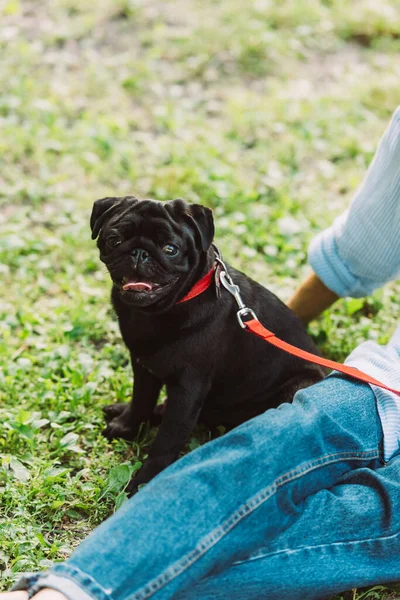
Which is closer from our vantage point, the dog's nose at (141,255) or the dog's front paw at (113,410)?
the dog's nose at (141,255)

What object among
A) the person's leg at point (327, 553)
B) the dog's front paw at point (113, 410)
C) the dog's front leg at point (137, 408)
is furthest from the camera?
the dog's front paw at point (113, 410)

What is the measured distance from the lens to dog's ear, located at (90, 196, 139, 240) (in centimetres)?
268

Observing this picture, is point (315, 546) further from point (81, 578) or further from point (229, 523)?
point (81, 578)

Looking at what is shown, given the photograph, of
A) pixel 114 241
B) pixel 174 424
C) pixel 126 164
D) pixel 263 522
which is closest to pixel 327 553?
pixel 263 522

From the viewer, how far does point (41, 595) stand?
204cm

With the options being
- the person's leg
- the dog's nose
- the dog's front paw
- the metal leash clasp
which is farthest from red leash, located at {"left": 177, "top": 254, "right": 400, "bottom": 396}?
the dog's front paw

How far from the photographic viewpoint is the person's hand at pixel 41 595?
202 cm

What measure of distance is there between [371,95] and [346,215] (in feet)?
8.63

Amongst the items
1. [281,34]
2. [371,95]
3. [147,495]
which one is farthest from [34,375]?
[281,34]

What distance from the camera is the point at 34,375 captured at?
3.42 meters

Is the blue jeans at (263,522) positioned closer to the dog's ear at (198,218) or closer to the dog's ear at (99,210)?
the dog's ear at (198,218)

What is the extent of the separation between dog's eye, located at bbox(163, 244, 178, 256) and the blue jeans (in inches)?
23.5

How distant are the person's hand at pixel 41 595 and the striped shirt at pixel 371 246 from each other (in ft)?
4.19

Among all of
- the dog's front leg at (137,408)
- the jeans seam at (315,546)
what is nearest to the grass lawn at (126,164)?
the dog's front leg at (137,408)
